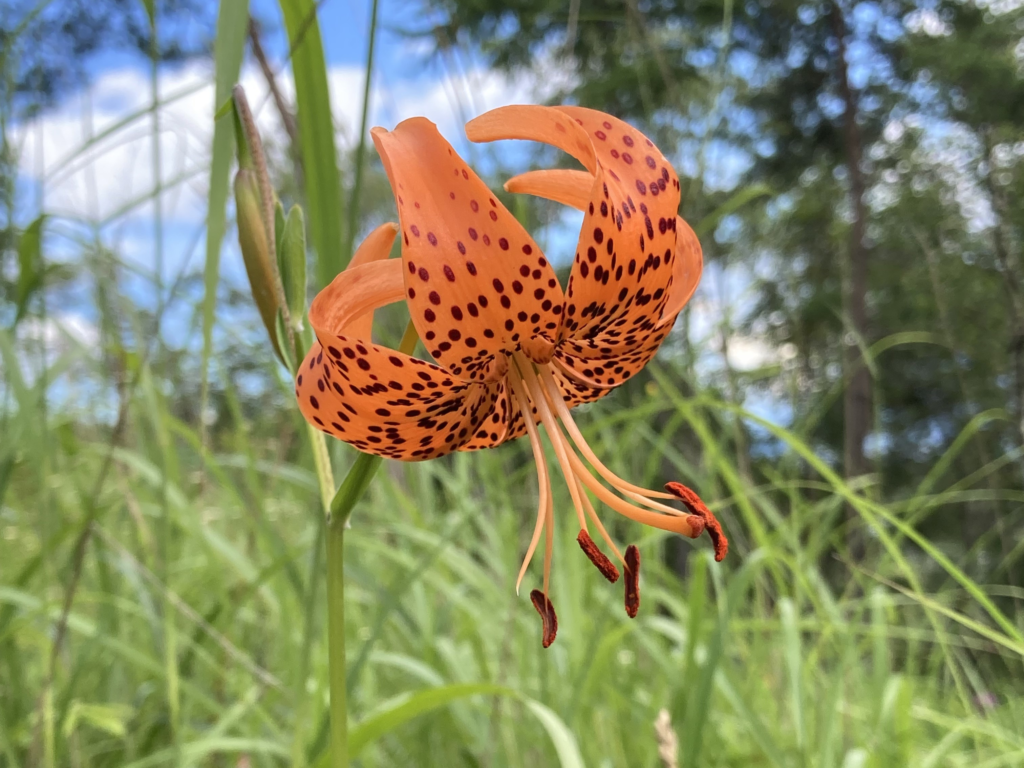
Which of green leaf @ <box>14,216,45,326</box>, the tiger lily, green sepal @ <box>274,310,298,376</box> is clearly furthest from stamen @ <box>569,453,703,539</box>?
green leaf @ <box>14,216,45,326</box>

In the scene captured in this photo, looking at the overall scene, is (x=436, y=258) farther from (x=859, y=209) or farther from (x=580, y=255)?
(x=859, y=209)

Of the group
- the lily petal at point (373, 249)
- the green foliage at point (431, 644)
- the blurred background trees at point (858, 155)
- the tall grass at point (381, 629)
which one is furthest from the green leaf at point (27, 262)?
the blurred background trees at point (858, 155)

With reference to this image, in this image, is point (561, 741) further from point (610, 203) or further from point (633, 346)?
point (610, 203)

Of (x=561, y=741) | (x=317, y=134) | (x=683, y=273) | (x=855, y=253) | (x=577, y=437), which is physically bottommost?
(x=561, y=741)

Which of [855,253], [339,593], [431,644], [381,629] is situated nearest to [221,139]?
[339,593]

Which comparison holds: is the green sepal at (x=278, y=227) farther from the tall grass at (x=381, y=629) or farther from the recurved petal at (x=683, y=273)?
the recurved petal at (x=683, y=273)

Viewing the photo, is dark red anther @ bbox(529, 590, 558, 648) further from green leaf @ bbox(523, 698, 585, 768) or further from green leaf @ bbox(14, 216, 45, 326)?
green leaf @ bbox(14, 216, 45, 326)
